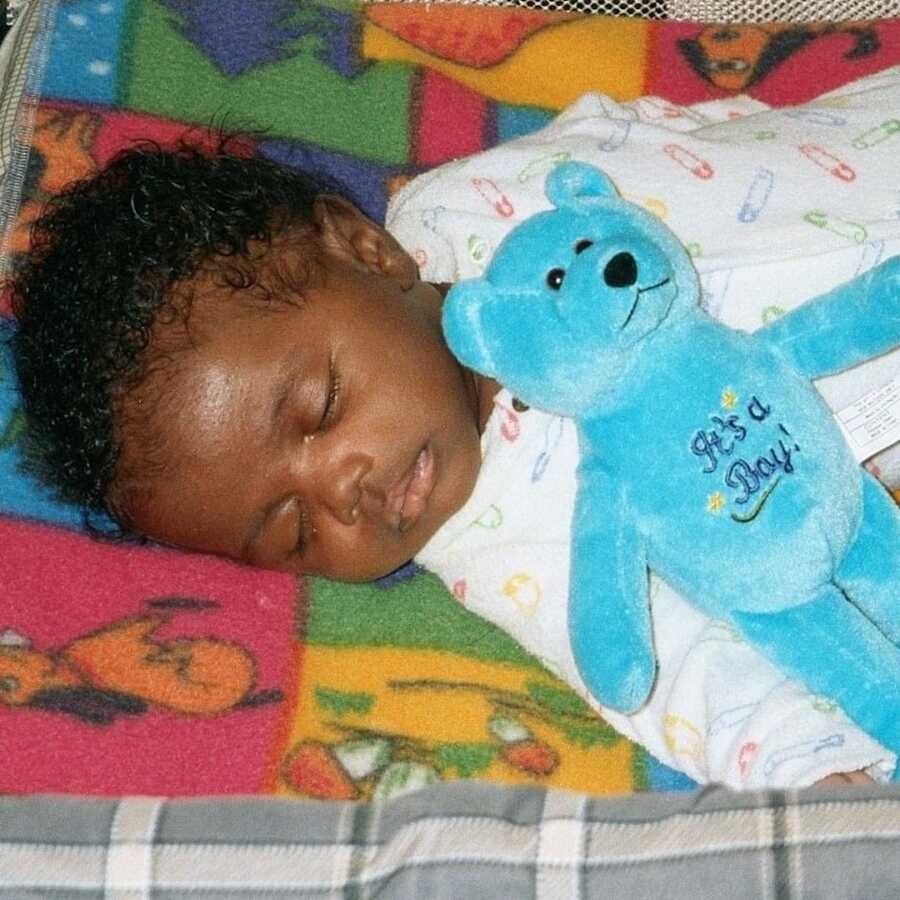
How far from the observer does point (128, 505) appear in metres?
1.21

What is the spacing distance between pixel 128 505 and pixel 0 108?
0.56 meters

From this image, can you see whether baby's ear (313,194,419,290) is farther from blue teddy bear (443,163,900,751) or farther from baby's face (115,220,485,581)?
blue teddy bear (443,163,900,751)

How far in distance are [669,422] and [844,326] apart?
15 cm

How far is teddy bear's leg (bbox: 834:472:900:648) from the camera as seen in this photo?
1068 millimetres

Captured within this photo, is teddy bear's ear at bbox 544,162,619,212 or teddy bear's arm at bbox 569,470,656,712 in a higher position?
teddy bear's ear at bbox 544,162,619,212

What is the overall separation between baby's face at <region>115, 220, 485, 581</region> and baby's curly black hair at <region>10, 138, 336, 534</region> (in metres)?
0.04

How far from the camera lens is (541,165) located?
1.37 meters

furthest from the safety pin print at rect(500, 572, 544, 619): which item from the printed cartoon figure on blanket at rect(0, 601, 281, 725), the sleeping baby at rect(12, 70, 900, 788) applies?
the printed cartoon figure on blanket at rect(0, 601, 281, 725)

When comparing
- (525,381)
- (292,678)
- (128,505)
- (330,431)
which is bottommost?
(292,678)

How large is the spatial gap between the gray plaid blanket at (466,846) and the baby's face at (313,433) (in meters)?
0.27

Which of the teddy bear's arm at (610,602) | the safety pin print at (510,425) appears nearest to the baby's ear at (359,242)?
the safety pin print at (510,425)

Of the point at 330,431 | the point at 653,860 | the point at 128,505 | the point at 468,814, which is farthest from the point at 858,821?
the point at 128,505

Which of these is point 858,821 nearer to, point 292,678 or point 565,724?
point 565,724

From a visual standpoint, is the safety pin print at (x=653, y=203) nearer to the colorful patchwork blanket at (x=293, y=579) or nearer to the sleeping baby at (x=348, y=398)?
the sleeping baby at (x=348, y=398)
